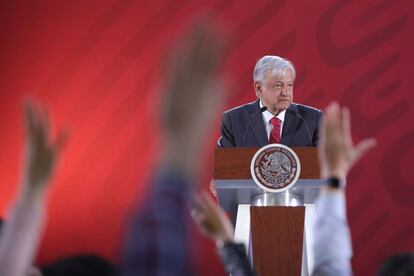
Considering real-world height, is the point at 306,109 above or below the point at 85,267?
above

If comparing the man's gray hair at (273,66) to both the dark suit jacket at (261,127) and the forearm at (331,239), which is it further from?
the forearm at (331,239)

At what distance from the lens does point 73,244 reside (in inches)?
206

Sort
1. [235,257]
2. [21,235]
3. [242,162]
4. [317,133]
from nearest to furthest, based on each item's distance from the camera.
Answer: [21,235]
[235,257]
[242,162]
[317,133]

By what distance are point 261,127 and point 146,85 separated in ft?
6.60

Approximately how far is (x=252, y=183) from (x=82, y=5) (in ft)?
10.2

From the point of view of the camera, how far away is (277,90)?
11.6ft

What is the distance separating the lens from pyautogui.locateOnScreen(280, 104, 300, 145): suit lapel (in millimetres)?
3428

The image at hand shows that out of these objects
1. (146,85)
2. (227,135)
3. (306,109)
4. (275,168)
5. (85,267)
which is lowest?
(85,267)

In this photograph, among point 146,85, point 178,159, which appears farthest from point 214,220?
point 146,85

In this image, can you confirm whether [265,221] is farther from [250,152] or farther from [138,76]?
[138,76]

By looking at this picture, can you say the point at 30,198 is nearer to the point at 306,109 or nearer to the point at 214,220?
the point at 214,220

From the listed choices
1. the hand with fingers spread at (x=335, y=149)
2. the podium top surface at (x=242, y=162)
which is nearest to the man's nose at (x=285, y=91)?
the podium top surface at (x=242, y=162)

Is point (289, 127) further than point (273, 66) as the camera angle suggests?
No

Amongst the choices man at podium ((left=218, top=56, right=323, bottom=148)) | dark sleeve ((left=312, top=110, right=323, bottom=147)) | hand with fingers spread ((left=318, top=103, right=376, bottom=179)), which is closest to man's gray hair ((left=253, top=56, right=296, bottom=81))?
man at podium ((left=218, top=56, right=323, bottom=148))
